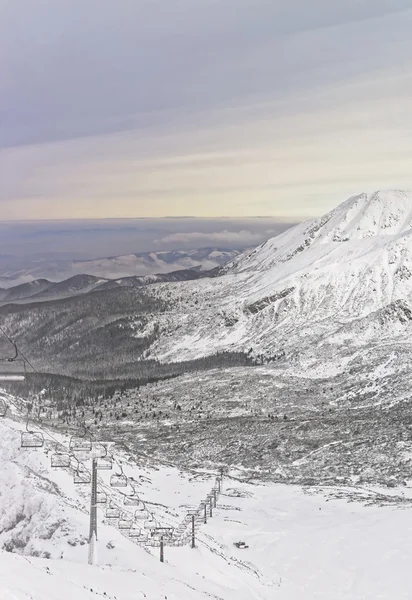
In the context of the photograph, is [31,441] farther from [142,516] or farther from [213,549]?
[213,549]

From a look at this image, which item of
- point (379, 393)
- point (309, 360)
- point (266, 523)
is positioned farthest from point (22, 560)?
point (309, 360)

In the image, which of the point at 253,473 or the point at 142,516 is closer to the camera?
the point at 142,516

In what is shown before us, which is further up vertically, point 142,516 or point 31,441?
point 31,441

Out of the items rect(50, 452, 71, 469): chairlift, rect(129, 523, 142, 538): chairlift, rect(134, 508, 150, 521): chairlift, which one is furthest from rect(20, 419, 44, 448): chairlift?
rect(134, 508, 150, 521): chairlift

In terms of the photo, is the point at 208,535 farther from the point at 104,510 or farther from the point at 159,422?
the point at 159,422

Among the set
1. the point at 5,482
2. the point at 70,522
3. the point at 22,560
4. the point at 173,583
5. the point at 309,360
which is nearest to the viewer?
the point at 22,560

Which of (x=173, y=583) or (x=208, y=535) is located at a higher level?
(x=173, y=583)

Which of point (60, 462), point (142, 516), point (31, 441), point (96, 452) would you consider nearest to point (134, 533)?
point (60, 462)

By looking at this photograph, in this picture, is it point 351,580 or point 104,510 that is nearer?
point 351,580

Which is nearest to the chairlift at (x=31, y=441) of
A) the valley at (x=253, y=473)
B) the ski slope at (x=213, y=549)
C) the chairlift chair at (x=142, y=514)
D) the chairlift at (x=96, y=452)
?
the ski slope at (x=213, y=549)

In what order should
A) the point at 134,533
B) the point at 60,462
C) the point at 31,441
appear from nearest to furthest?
the point at 60,462
the point at 134,533
the point at 31,441

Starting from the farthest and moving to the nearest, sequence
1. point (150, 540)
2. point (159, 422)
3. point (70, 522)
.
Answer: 1. point (159, 422)
2. point (150, 540)
3. point (70, 522)
